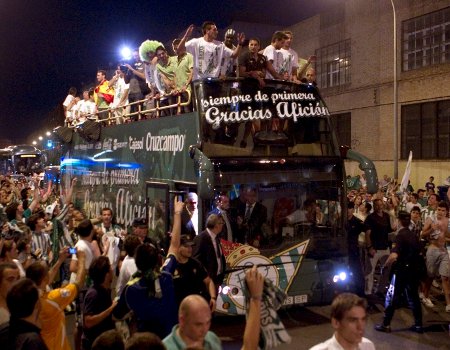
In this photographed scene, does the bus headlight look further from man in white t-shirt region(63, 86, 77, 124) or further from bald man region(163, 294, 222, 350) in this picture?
man in white t-shirt region(63, 86, 77, 124)

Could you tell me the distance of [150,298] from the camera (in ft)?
14.9

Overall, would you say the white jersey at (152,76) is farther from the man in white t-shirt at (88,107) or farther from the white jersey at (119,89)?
the man in white t-shirt at (88,107)

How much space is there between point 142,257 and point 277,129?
4489 millimetres

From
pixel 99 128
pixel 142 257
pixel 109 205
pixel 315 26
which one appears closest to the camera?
pixel 142 257

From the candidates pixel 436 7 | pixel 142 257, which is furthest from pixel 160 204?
pixel 436 7

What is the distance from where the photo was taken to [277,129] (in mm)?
8633

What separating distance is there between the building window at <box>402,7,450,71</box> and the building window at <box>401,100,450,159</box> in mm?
1914

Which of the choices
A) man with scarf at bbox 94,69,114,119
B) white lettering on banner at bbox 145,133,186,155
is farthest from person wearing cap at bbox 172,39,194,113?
man with scarf at bbox 94,69,114,119

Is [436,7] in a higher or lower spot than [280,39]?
higher

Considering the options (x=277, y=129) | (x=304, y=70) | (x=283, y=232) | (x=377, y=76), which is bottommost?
(x=283, y=232)

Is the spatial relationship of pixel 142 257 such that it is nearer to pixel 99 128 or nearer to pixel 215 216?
pixel 215 216

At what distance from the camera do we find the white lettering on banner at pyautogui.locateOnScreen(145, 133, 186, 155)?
8.81m

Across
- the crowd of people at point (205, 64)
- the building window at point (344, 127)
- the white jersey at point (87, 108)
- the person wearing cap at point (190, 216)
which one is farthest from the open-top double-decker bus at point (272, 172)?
the building window at point (344, 127)

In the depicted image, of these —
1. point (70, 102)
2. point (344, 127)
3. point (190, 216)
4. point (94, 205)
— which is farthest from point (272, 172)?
point (344, 127)
